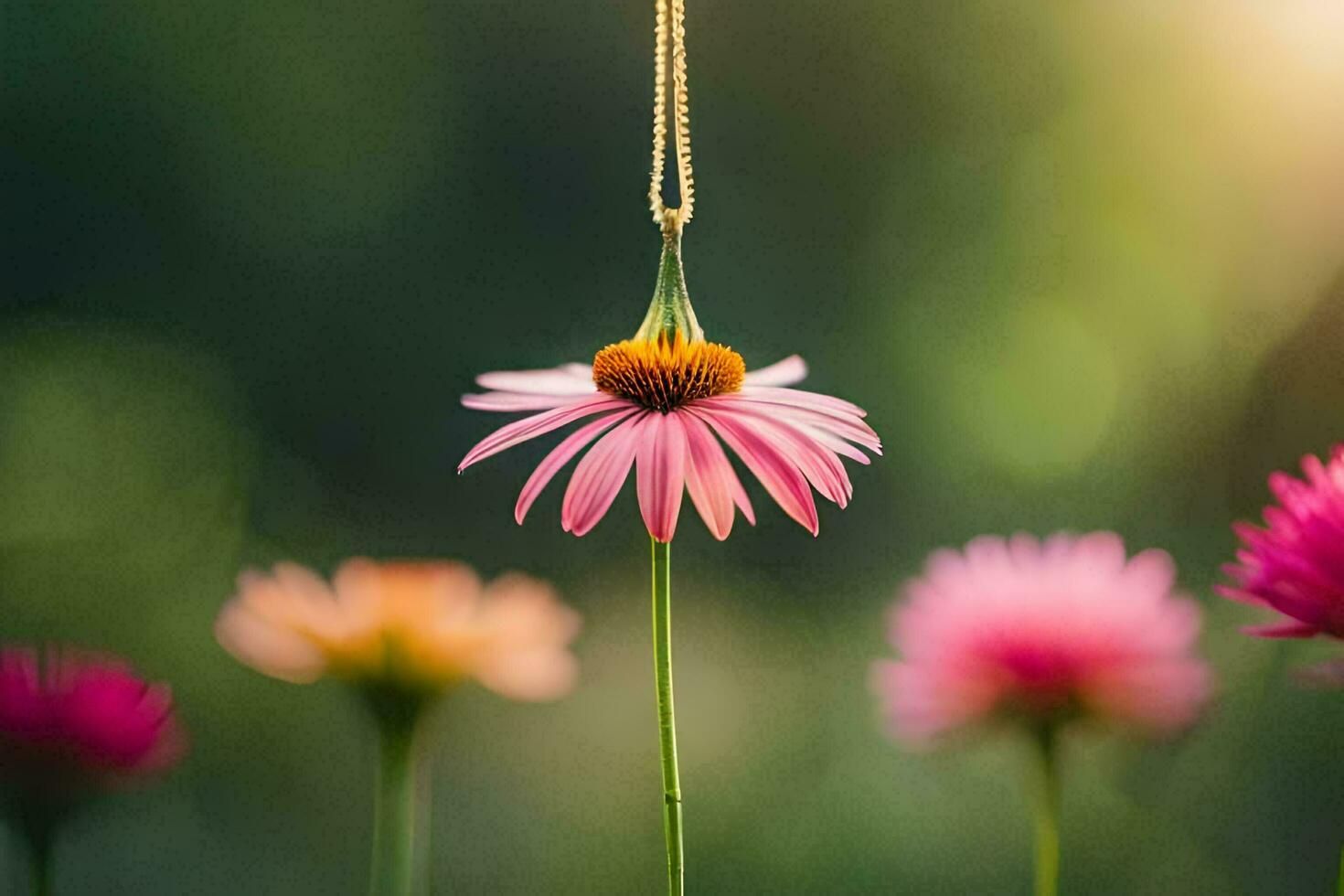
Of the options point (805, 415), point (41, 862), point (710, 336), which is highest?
point (710, 336)

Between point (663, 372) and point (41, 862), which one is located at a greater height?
point (663, 372)

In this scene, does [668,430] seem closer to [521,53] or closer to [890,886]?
[890,886]

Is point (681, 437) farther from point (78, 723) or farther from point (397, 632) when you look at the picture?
point (78, 723)

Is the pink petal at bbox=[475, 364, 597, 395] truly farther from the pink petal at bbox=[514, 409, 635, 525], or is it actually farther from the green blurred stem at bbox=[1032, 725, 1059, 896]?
the green blurred stem at bbox=[1032, 725, 1059, 896]

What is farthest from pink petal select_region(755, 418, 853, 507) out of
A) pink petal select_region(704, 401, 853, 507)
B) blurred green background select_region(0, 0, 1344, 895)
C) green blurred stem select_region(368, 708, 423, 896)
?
blurred green background select_region(0, 0, 1344, 895)

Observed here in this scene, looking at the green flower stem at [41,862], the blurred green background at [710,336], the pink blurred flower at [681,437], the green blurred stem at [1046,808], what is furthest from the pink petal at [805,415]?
the blurred green background at [710,336]

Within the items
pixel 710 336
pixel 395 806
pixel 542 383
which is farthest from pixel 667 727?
pixel 710 336
